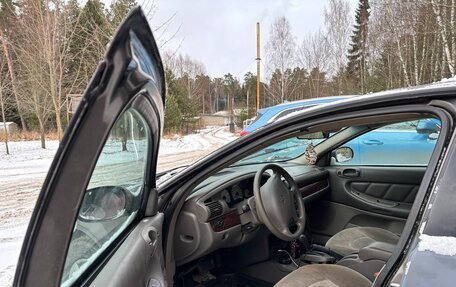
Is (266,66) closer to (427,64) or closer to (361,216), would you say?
(427,64)

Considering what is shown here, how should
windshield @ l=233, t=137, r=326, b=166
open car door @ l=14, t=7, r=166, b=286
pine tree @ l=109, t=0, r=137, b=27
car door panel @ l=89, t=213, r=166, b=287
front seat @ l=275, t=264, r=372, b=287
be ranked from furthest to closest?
pine tree @ l=109, t=0, r=137, b=27, windshield @ l=233, t=137, r=326, b=166, front seat @ l=275, t=264, r=372, b=287, car door panel @ l=89, t=213, r=166, b=287, open car door @ l=14, t=7, r=166, b=286

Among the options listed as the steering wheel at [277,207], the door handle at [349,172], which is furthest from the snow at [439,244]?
the door handle at [349,172]

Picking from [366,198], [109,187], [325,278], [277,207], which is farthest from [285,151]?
[109,187]

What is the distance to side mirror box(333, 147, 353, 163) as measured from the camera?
142 inches

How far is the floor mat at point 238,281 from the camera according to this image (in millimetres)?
2598

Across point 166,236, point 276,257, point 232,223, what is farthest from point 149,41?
point 276,257

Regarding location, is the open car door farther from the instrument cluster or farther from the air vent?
the instrument cluster

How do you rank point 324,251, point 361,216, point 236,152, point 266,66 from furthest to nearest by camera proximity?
1. point 266,66
2. point 361,216
3. point 324,251
4. point 236,152

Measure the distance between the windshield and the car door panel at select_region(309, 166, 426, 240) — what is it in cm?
34

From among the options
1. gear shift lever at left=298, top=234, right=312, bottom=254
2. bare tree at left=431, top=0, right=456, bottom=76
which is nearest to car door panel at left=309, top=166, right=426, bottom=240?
gear shift lever at left=298, top=234, right=312, bottom=254

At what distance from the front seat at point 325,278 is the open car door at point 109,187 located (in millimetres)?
698

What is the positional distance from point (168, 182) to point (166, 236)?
0.29m

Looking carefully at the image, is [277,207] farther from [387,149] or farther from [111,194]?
[387,149]

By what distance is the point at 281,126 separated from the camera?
174cm
